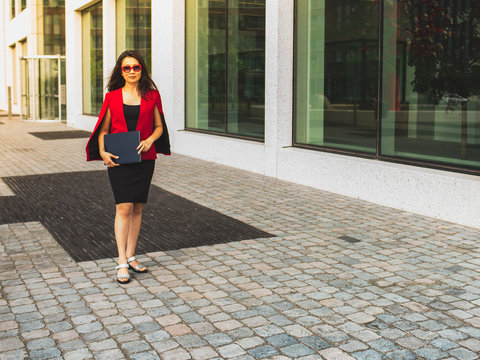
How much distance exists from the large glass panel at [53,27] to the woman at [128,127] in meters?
24.8

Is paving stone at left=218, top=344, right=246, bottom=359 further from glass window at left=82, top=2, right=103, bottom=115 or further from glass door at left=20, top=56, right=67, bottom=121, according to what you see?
glass door at left=20, top=56, right=67, bottom=121

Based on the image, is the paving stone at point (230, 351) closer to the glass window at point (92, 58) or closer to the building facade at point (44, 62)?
the glass window at point (92, 58)

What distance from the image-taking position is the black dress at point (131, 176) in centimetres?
545

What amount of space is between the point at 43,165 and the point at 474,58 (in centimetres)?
901

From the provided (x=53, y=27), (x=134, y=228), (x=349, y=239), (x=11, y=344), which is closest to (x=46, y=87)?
(x=53, y=27)

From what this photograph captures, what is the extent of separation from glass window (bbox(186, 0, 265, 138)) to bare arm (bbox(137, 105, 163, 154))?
6.58 meters

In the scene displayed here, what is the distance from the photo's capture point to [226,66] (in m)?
13.8

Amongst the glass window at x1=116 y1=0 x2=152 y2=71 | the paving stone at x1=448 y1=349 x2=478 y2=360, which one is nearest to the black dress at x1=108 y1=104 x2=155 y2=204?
the paving stone at x1=448 y1=349 x2=478 y2=360

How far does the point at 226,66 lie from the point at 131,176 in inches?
339

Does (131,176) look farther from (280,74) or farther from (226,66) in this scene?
(226,66)

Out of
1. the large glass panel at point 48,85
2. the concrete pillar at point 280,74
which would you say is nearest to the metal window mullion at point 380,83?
the concrete pillar at point 280,74

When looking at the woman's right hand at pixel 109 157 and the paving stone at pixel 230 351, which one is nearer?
the paving stone at pixel 230 351

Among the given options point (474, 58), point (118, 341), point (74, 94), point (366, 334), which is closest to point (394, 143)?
point (474, 58)

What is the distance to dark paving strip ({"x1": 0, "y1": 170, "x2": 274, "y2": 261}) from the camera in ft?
22.4
